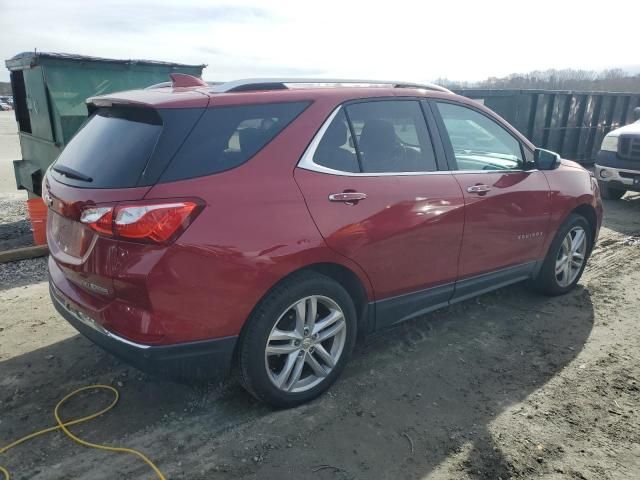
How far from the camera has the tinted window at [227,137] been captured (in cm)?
247

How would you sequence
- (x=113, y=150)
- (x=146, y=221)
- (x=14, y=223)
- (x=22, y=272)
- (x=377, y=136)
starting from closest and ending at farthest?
(x=146, y=221) → (x=113, y=150) → (x=377, y=136) → (x=22, y=272) → (x=14, y=223)

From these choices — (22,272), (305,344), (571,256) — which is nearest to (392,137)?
(305,344)

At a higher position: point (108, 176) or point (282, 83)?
point (282, 83)

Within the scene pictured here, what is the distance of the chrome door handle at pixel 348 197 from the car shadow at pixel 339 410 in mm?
1181

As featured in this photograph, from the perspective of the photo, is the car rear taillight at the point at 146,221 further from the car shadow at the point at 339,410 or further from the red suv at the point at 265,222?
the car shadow at the point at 339,410

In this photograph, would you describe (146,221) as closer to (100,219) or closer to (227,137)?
(100,219)

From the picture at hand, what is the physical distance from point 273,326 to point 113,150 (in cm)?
121

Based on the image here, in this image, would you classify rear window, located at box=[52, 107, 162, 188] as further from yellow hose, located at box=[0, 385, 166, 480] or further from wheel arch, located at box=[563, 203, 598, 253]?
wheel arch, located at box=[563, 203, 598, 253]

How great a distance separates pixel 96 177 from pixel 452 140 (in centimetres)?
234

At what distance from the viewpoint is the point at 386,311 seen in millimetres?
3311

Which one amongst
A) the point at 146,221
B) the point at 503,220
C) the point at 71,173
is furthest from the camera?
the point at 503,220

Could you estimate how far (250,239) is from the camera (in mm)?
2525

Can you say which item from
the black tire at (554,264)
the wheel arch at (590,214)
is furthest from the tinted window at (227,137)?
the wheel arch at (590,214)

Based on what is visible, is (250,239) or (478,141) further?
(478,141)
